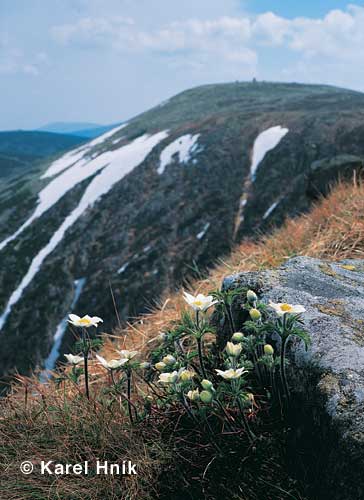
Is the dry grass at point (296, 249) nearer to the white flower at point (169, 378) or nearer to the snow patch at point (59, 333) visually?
the white flower at point (169, 378)

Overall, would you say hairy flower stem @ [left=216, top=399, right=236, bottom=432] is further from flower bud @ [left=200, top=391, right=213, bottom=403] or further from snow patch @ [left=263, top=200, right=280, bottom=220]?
snow patch @ [left=263, top=200, right=280, bottom=220]

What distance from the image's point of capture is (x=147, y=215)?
65375 millimetres

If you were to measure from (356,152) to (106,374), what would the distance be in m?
57.1

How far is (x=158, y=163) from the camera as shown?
74.9 meters

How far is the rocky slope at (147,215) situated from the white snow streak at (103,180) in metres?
0.24

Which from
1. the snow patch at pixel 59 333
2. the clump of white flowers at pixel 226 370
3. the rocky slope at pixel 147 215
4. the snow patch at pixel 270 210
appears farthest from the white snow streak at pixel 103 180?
the clump of white flowers at pixel 226 370

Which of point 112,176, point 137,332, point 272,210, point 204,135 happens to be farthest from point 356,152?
point 137,332

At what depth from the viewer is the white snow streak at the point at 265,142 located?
65.5 m

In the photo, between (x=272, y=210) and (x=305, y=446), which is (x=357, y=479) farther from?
(x=272, y=210)

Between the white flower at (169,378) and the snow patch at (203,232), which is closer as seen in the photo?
the white flower at (169,378)

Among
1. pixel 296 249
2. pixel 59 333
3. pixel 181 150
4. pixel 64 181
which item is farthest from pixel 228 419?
pixel 64 181

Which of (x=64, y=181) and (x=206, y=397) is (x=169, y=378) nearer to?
(x=206, y=397)

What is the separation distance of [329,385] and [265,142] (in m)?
70.0

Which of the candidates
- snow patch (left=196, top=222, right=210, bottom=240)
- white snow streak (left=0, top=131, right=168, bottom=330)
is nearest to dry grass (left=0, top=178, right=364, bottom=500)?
snow patch (left=196, top=222, right=210, bottom=240)
